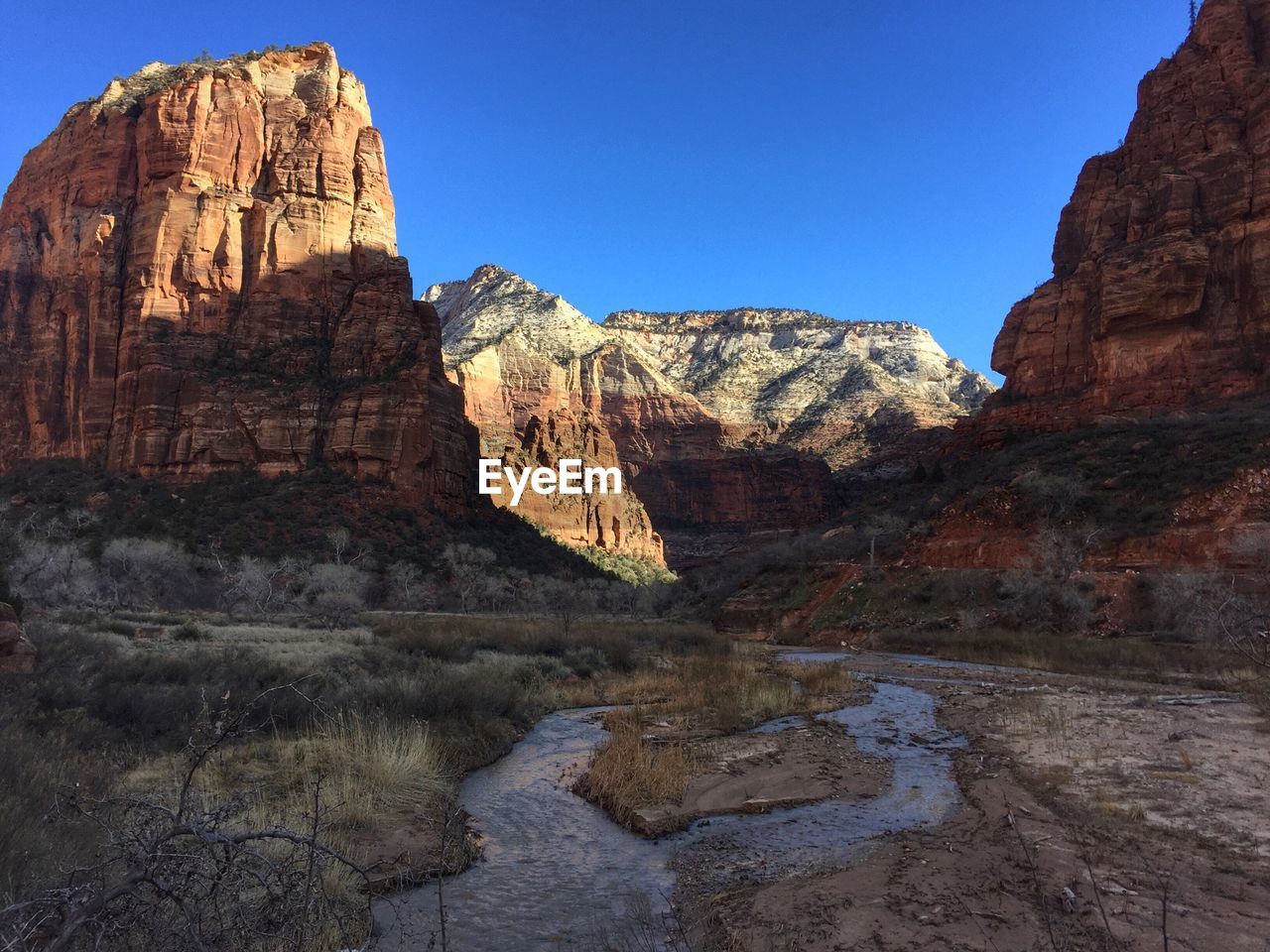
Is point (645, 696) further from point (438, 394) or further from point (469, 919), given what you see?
point (438, 394)

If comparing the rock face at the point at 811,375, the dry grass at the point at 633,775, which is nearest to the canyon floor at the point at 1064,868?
the dry grass at the point at 633,775

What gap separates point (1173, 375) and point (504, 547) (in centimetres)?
5614

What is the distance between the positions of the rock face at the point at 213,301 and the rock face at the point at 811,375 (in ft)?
235

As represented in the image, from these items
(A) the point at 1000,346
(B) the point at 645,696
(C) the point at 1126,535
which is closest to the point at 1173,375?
(A) the point at 1000,346

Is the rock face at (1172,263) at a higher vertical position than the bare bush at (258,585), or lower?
higher

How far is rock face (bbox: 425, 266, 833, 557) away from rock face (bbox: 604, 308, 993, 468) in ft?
27.1

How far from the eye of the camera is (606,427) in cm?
11669

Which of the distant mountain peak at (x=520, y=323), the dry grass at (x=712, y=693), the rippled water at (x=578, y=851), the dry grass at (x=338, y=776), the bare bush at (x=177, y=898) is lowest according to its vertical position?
the dry grass at (x=712, y=693)

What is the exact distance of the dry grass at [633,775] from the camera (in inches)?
360

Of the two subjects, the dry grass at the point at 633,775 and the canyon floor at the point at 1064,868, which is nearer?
the canyon floor at the point at 1064,868

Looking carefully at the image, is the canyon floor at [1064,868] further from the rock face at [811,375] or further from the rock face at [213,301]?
the rock face at [811,375]

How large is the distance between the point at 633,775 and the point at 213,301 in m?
70.8

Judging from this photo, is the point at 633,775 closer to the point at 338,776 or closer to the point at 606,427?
the point at 338,776

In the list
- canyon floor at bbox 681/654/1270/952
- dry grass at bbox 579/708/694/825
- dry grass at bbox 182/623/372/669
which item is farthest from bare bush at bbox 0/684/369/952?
dry grass at bbox 182/623/372/669
